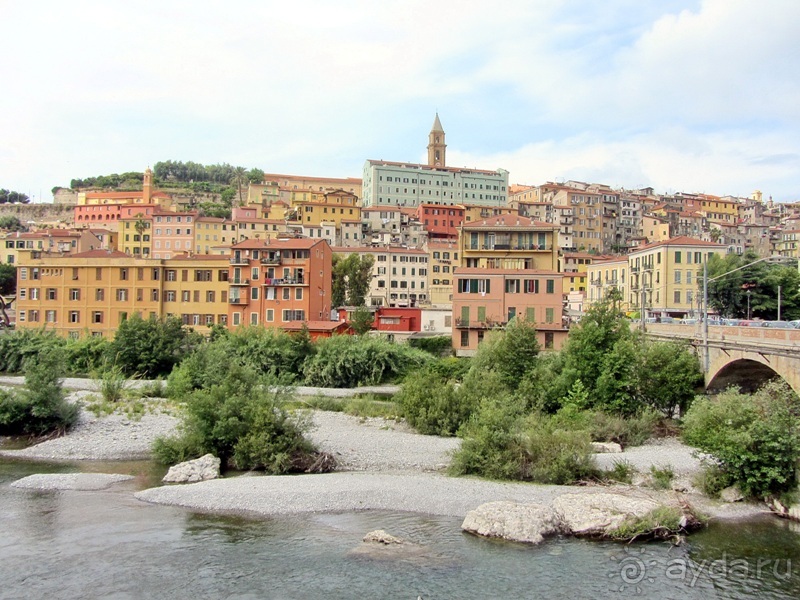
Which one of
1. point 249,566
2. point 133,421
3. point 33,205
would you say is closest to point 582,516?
point 249,566

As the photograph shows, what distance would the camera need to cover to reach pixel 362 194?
14338 cm

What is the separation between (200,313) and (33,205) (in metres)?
103

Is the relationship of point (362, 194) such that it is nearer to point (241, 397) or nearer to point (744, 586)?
point (241, 397)

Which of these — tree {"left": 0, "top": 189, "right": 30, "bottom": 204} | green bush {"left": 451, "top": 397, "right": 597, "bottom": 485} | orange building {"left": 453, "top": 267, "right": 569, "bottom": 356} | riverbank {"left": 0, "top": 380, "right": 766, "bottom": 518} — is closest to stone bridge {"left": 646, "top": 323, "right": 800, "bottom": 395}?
riverbank {"left": 0, "top": 380, "right": 766, "bottom": 518}

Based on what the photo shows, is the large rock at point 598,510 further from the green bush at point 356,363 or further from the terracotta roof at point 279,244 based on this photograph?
the terracotta roof at point 279,244

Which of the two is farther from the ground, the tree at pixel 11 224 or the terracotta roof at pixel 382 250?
the tree at pixel 11 224

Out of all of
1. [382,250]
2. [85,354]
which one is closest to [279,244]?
[85,354]

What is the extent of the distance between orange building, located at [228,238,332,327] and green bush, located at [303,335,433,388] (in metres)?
9.67

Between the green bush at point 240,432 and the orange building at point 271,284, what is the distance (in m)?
33.1

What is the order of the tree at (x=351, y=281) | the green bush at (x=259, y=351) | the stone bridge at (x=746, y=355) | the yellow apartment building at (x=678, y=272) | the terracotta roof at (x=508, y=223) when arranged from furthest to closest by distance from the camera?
the tree at (x=351, y=281) < the yellow apartment building at (x=678, y=272) < the terracotta roof at (x=508, y=223) < the green bush at (x=259, y=351) < the stone bridge at (x=746, y=355)

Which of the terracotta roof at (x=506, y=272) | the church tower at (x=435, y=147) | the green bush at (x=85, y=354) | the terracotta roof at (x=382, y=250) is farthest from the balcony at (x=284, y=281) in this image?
the church tower at (x=435, y=147)

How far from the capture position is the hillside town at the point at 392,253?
62.3m

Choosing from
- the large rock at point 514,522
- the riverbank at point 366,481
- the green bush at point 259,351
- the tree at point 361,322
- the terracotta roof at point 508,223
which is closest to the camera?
the large rock at point 514,522

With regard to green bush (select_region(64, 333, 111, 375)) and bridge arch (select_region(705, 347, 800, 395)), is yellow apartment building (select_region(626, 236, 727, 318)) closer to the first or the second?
bridge arch (select_region(705, 347, 800, 395))
